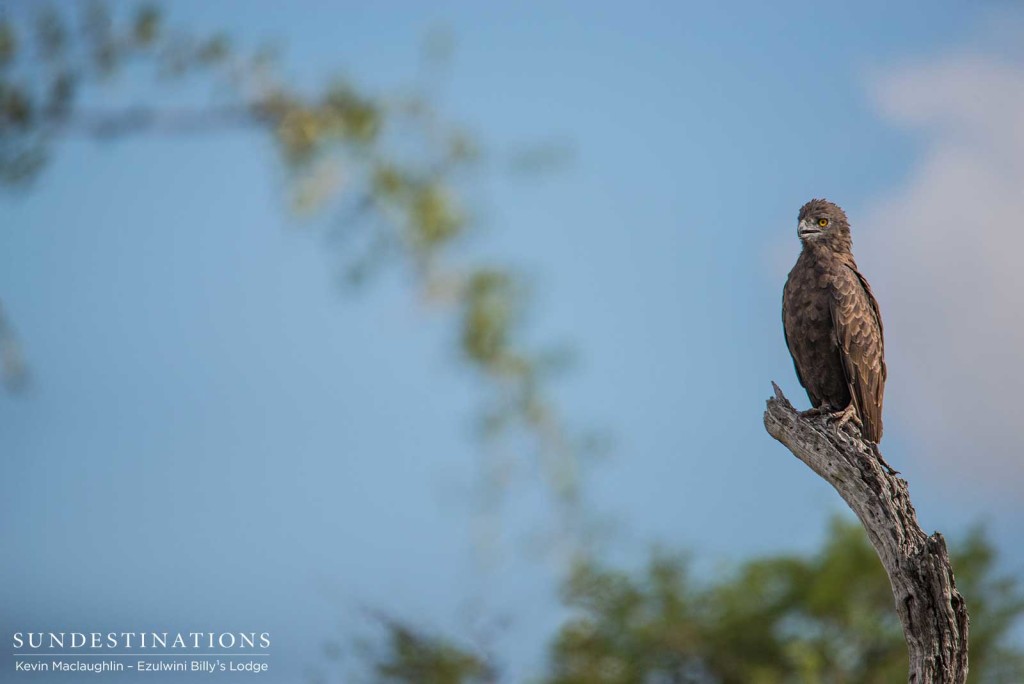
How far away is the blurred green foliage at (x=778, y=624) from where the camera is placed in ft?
35.8

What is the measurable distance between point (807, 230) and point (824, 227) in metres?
0.10

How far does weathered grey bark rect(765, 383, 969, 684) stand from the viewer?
171 inches

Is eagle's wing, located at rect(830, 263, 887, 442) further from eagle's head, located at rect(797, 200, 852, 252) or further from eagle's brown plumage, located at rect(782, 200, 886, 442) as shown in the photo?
eagle's head, located at rect(797, 200, 852, 252)

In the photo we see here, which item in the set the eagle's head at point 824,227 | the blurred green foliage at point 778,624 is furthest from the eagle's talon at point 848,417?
the blurred green foliage at point 778,624

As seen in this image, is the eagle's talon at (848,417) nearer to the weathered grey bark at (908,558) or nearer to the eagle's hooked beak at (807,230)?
the weathered grey bark at (908,558)

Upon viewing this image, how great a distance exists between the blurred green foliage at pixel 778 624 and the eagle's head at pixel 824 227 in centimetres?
559

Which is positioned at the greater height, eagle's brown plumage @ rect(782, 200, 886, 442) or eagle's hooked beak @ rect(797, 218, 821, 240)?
eagle's hooked beak @ rect(797, 218, 821, 240)

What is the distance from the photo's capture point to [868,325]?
18.1ft

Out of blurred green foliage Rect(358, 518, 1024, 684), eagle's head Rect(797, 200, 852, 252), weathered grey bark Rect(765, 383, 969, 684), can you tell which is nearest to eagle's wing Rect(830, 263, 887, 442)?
eagle's head Rect(797, 200, 852, 252)

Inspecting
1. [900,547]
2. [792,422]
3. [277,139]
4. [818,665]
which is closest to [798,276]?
[792,422]

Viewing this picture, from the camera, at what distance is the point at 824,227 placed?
575 centimetres

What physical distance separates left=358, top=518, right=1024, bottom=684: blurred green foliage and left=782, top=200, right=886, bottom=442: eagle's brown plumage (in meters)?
5.39

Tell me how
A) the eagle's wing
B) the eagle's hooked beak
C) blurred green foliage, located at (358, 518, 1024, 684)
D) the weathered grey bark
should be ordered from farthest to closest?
blurred green foliage, located at (358, 518, 1024, 684) → the eagle's hooked beak → the eagle's wing → the weathered grey bark

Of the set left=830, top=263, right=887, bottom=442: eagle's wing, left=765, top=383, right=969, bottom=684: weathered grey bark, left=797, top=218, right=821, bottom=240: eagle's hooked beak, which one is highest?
left=797, top=218, right=821, bottom=240: eagle's hooked beak
